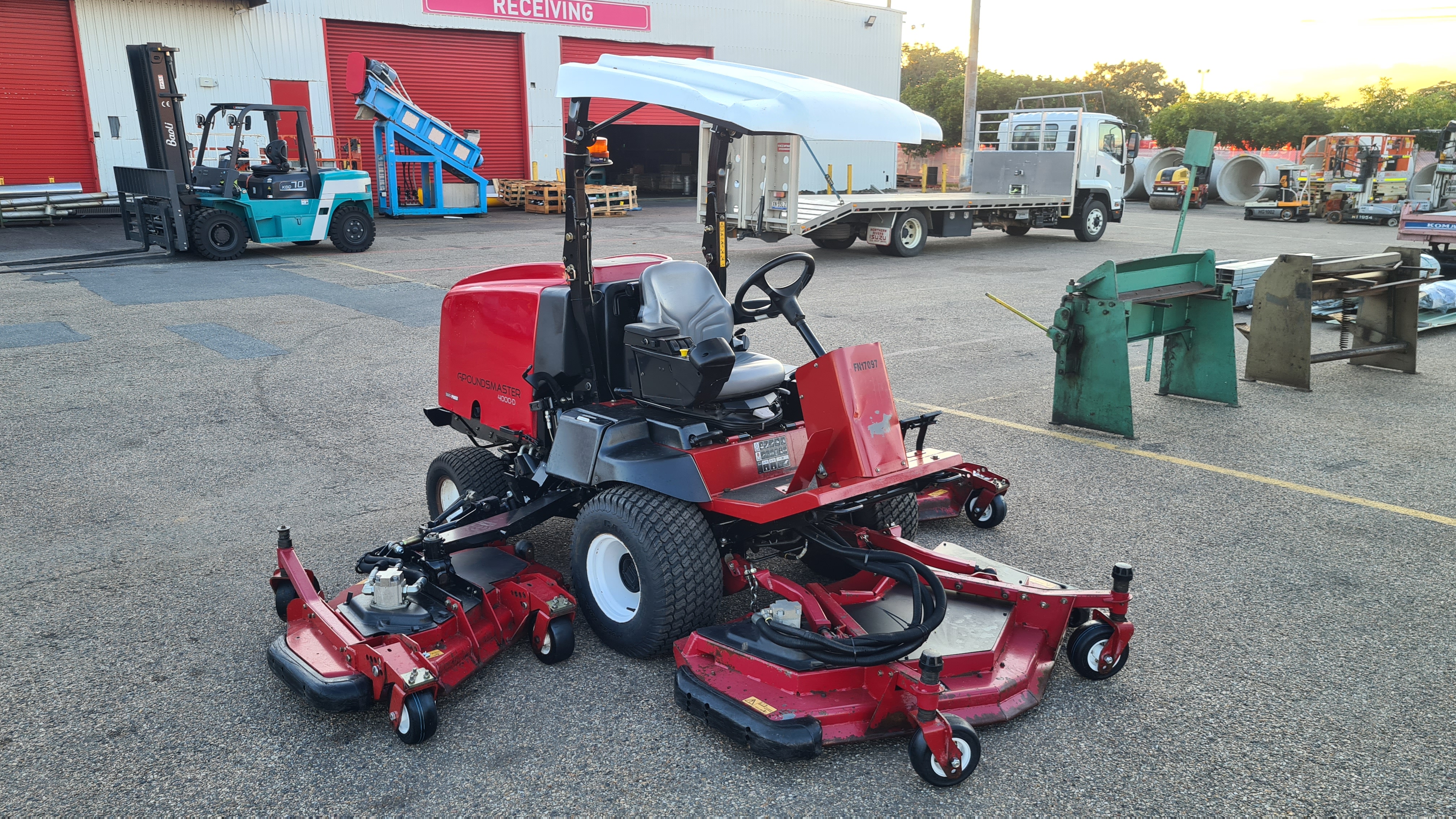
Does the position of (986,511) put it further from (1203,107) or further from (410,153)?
(1203,107)

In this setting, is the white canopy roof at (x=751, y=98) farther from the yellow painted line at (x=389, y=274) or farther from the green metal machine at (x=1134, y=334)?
the yellow painted line at (x=389, y=274)

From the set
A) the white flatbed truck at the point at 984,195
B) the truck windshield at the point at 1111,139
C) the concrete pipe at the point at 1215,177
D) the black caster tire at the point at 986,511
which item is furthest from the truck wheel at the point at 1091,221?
the black caster tire at the point at 986,511

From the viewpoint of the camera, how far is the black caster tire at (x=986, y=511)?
16.0 ft

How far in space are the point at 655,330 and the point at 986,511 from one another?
6.93 feet

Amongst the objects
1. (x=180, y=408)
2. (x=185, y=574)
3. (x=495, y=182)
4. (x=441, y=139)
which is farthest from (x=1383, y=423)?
(x=495, y=182)

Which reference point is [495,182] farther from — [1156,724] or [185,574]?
[1156,724]

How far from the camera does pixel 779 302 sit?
13.4ft

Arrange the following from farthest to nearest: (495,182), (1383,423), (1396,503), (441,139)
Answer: (495,182)
(441,139)
(1383,423)
(1396,503)

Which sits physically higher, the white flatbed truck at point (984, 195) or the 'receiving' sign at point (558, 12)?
the 'receiving' sign at point (558, 12)

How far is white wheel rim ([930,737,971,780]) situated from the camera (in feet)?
9.34

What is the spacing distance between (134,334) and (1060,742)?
9223mm

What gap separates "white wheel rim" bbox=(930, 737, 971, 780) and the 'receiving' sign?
2481 centimetres

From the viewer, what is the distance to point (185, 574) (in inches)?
170

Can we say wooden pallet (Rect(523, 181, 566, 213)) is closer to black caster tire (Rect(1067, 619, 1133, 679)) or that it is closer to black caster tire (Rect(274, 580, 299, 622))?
black caster tire (Rect(274, 580, 299, 622))
